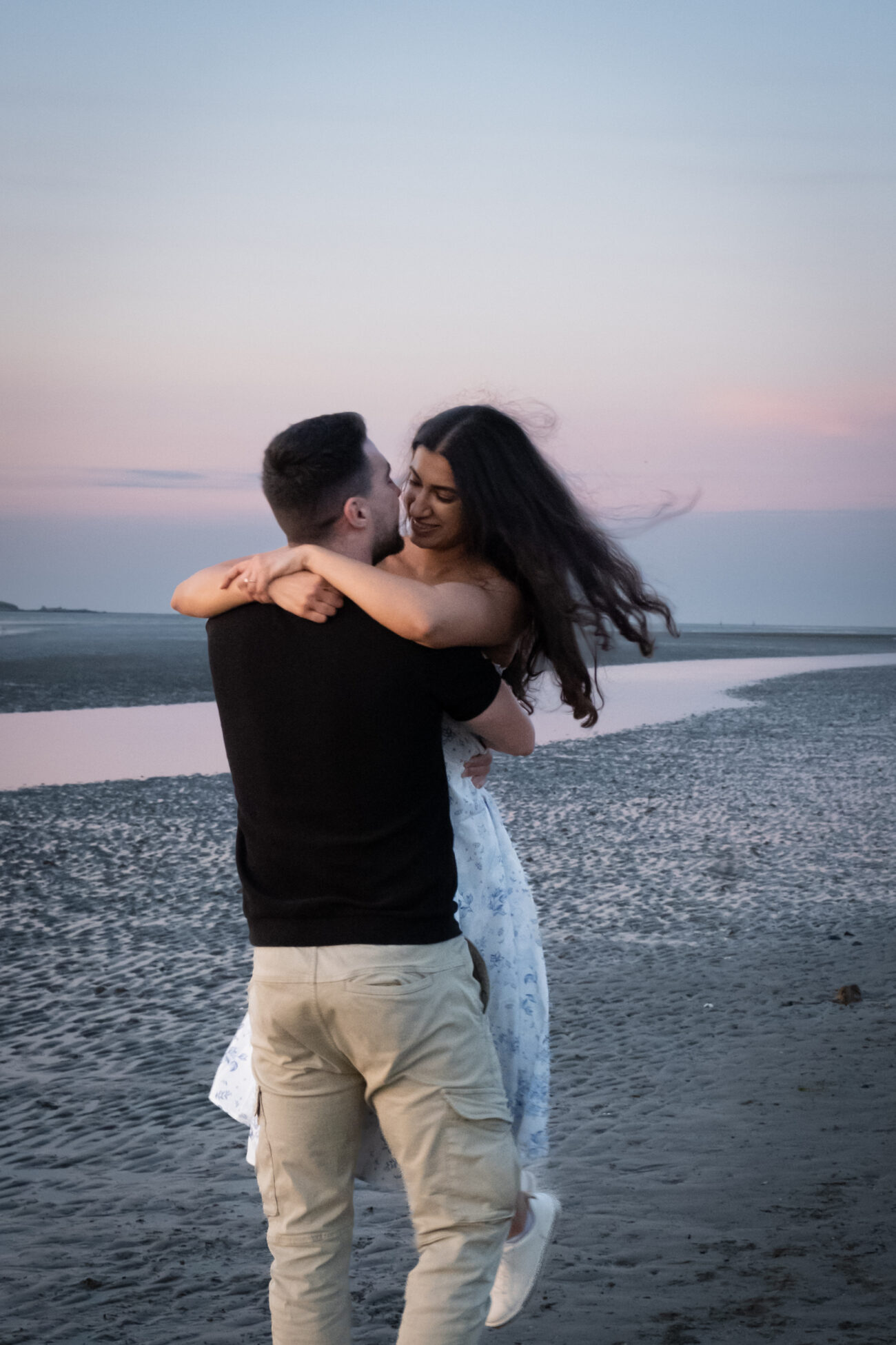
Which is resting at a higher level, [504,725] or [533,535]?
[533,535]

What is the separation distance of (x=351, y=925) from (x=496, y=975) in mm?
603

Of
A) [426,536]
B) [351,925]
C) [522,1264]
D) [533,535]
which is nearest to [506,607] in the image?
[533,535]

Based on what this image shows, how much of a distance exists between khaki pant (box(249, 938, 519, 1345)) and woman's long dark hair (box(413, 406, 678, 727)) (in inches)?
27.0

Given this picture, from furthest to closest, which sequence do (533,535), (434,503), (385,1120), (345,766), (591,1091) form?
(591,1091), (434,503), (533,535), (385,1120), (345,766)

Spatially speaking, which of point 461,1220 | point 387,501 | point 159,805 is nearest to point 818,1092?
point 461,1220

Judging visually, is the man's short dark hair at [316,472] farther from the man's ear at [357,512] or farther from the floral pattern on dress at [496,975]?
the floral pattern on dress at [496,975]

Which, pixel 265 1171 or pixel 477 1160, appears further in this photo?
pixel 265 1171

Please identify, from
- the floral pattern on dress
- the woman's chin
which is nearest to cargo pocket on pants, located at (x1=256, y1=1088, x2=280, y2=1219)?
the floral pattern on dress

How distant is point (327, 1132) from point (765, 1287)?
5.23 feet

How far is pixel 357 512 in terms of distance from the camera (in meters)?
2.38

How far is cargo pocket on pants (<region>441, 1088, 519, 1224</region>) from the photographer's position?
2.29 m

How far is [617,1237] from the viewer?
368 centimetres

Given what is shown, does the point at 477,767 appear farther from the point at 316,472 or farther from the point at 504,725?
the point at 316,472

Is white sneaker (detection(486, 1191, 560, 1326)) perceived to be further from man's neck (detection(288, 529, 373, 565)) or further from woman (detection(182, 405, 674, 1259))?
man's neck (detection(288, 529, 373, 565))
